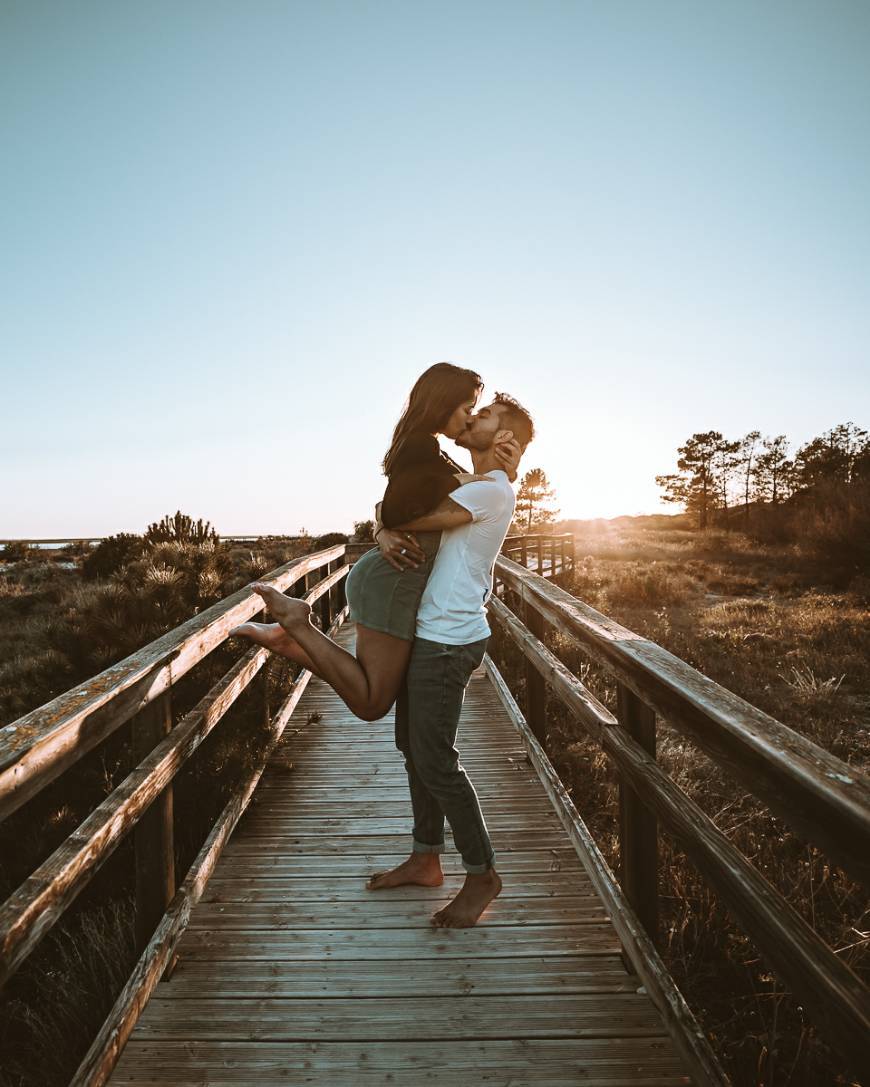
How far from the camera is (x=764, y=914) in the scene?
1.24 meters

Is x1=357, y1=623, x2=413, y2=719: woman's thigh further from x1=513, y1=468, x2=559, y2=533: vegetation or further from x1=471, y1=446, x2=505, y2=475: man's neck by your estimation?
x1=513, y1=468, x2=559, y2=533: vegetation

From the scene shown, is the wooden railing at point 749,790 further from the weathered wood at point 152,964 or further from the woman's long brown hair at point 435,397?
the weathered wood at point 152,964

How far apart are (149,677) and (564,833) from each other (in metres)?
2.00

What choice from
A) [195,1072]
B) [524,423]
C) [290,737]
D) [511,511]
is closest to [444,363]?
[524,423]

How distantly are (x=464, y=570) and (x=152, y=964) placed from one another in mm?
1527

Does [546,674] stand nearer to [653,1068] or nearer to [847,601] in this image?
[653,1068]

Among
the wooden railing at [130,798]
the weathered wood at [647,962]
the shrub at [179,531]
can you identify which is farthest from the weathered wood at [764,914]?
the shrub at [179,531]

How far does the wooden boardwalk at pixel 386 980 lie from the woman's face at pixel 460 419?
176cm

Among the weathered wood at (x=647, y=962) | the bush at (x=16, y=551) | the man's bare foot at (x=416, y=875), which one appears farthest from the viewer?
the bush at (x=16, y=551)

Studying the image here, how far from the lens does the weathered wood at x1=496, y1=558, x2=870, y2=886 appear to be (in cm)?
100

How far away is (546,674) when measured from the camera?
3027 millimetres

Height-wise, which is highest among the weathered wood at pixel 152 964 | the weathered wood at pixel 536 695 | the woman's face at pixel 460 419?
the woman's face at pixel 460 419

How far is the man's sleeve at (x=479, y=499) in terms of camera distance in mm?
2125

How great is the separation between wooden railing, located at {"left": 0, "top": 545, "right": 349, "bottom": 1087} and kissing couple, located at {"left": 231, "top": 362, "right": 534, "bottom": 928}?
1.78 feet
